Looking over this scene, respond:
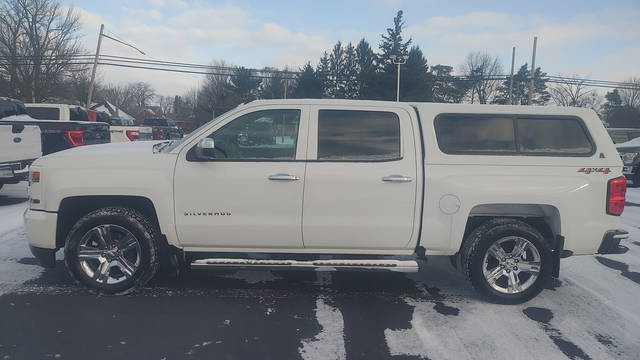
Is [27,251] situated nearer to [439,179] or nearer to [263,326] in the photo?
[263,326]

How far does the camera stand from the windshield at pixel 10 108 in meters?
9.37

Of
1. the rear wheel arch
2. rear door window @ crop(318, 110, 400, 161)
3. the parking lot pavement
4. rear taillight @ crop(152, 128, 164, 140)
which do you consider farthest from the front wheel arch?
rear taillight @ crop(152, 128, 164, 140)

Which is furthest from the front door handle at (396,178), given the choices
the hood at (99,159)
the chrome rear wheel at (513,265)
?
the hood at (99,159)

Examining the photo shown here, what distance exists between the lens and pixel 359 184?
404 cm

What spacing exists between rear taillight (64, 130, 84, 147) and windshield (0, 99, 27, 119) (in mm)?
1031

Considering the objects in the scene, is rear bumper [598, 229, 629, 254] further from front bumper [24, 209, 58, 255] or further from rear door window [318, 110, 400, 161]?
front bumper [24, 209, 58, 255]

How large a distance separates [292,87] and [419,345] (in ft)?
204

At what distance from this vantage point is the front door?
4055 mm

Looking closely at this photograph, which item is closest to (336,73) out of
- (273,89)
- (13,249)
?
(273,89)

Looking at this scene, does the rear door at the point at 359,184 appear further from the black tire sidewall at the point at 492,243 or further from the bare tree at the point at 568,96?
the bare tree at the point at 568,96

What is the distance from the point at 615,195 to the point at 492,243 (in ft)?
3.81

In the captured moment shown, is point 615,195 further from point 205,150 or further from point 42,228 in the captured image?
point 42,228

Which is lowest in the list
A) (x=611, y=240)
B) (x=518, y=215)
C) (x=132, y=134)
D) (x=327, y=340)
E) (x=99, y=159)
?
(x=327, y=340)

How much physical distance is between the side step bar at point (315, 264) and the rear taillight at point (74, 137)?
27.3 ft
